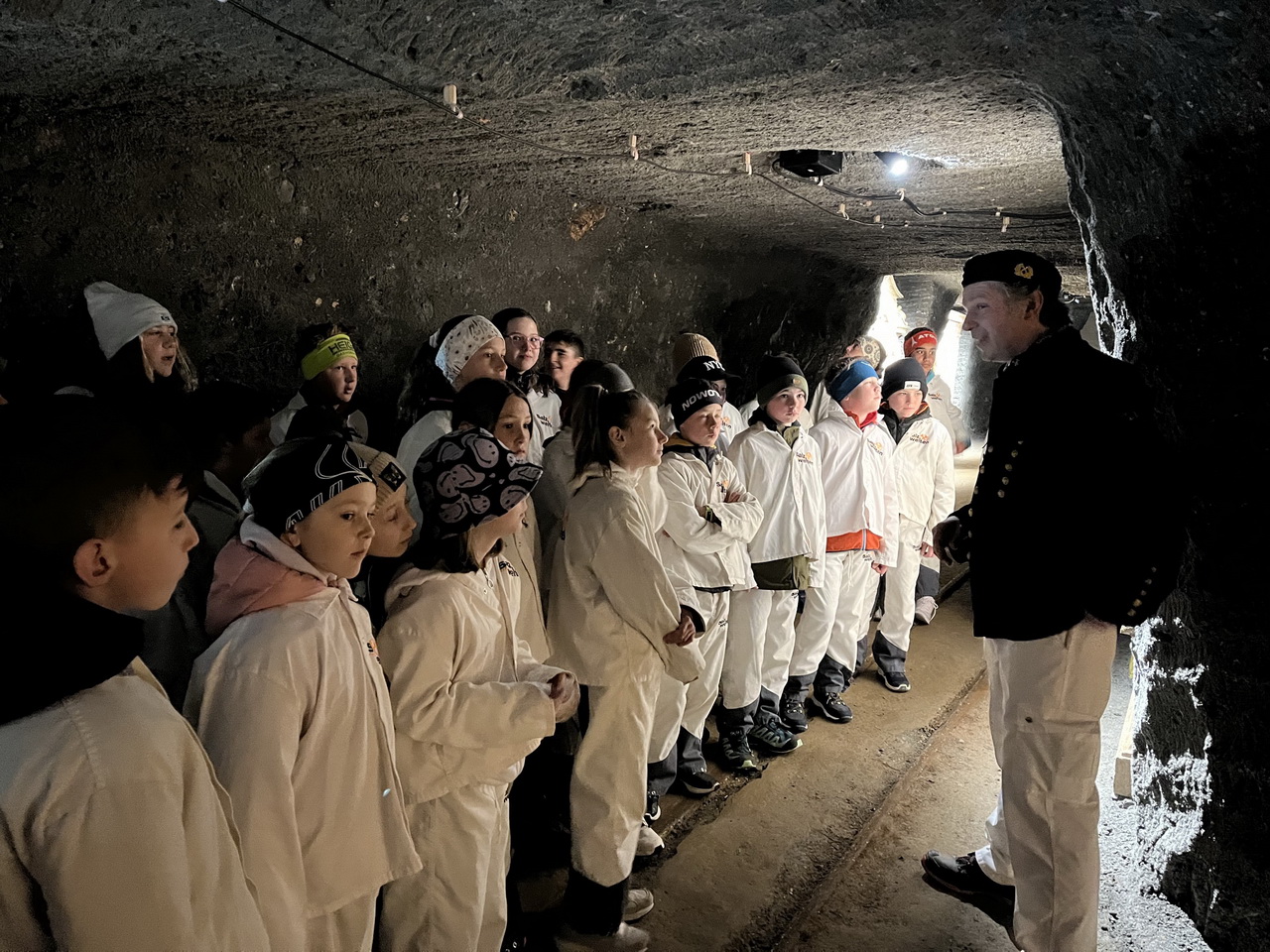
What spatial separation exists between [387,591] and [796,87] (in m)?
1.88

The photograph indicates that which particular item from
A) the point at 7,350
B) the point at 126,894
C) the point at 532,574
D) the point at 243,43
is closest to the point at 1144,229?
the point at 532,574

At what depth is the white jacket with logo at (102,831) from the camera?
3.15ft

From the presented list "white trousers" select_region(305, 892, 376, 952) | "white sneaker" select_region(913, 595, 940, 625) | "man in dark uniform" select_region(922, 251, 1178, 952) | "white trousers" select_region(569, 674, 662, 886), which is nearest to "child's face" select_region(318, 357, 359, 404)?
"white trousers" select_region(569, 674, 662, 886)

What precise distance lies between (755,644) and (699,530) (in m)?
0.79

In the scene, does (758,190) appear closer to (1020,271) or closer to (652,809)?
(1020,271)

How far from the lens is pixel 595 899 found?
2551 mm

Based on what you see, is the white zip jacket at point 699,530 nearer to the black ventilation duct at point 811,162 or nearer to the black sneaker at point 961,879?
the black sneaker at point 961,879

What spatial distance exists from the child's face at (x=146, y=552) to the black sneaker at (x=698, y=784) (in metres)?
2.72

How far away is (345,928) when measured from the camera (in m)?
1.75

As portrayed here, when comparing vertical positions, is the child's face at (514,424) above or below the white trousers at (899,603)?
above

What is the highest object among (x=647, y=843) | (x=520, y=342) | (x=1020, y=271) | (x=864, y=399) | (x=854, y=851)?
(x=1020, y=271)

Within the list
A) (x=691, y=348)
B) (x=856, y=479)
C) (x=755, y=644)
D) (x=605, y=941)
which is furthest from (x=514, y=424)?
(x=856, y=479)

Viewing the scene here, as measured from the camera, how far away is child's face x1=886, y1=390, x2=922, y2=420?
5.06m

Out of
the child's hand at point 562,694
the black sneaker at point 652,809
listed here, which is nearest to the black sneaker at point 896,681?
the black sneaker at point 652,809
